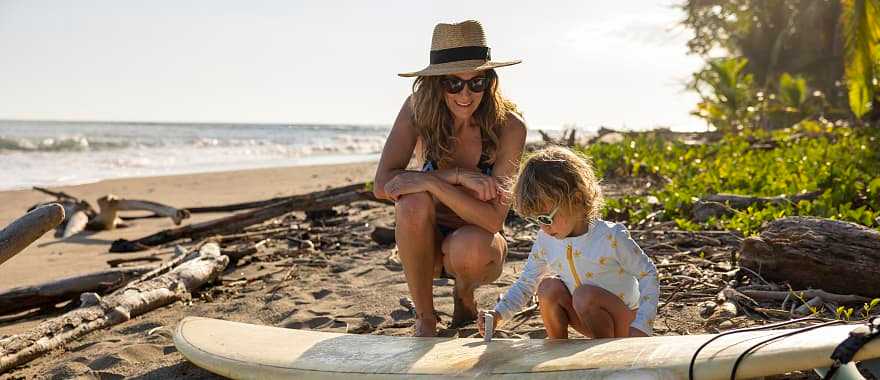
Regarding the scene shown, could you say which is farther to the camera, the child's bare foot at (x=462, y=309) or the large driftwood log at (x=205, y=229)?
the large driftwood log at (x=205, y=229)

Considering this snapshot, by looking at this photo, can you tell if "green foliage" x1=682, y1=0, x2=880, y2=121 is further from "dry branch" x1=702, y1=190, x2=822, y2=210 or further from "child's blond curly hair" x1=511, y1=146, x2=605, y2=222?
"child's blond curly hair" x1=511, y1=146, x2=605, y2=222

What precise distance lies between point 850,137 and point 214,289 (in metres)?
7.71

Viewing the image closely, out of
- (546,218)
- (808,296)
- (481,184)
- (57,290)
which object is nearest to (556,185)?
(546,218)

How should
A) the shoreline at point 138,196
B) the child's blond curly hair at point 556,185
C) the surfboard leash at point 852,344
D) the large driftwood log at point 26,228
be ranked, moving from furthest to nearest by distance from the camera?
the shoreline at point 138,196 → the large driftwood log at point 26,228 → the child's blond curly hair at point 556,185 → the surfboard leash at point 852,344

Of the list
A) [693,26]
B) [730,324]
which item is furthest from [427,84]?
[693,26]

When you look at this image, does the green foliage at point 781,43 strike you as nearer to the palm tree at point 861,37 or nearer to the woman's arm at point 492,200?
the palm tree at point 861,37

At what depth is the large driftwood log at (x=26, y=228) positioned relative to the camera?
302cm

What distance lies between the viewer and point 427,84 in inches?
133

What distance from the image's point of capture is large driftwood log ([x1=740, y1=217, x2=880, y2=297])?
3.16 metres

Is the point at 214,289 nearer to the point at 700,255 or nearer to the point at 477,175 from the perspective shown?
the point at 477,175

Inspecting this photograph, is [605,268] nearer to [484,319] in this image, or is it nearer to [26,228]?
[484,319]

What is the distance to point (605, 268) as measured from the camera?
253cm

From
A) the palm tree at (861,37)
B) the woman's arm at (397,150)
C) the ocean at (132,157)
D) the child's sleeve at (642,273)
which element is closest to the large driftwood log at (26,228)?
the woman's arm at (397,150)

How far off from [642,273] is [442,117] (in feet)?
4.15
